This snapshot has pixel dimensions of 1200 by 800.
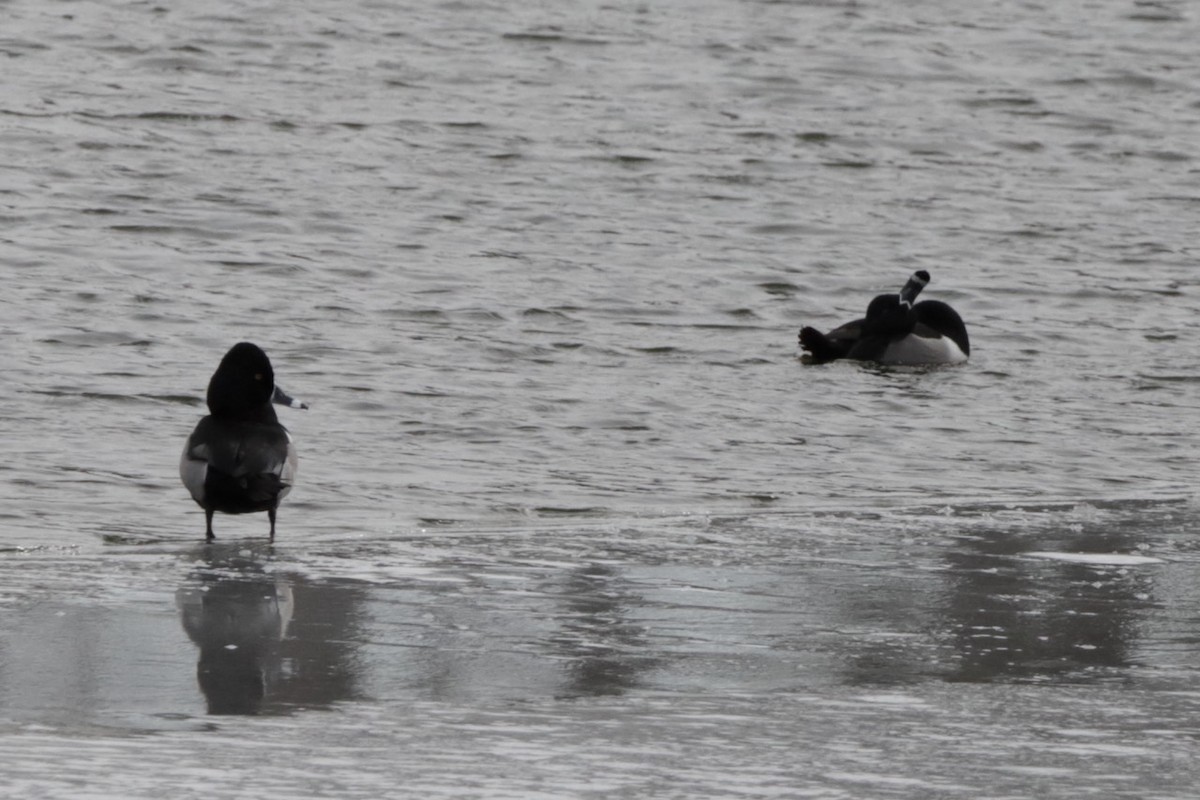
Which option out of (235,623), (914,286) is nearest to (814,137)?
(914,286)

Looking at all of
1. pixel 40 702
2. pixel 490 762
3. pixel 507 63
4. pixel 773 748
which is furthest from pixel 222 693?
pixel 507 63

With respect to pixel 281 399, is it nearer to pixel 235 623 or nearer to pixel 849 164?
pixel 235 623

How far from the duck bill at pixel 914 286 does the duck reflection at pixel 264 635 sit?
876 centimetres

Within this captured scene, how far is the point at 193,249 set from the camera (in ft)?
55.5

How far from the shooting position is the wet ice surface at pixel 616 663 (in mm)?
5031

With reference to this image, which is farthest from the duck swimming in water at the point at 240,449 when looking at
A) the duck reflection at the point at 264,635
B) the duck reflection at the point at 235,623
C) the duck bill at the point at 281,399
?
the duck reflection at the point at 264,635

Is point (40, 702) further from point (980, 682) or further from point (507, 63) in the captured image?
point (507, 63)

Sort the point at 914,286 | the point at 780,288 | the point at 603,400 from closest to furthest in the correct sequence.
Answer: the point at 603,400, the point at 914,286, the point at 780,288

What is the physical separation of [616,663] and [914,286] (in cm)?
1051

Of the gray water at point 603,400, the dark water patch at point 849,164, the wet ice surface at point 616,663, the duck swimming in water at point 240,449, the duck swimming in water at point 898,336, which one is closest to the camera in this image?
the wet ice surface at point 616,663

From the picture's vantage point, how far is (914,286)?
16312 mm

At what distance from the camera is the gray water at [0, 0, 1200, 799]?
5496 mm

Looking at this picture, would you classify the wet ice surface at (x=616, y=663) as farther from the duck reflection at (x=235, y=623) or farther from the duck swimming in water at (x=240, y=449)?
the duck swimming in water at (x=240, y=449)

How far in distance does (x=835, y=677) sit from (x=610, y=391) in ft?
23.1
